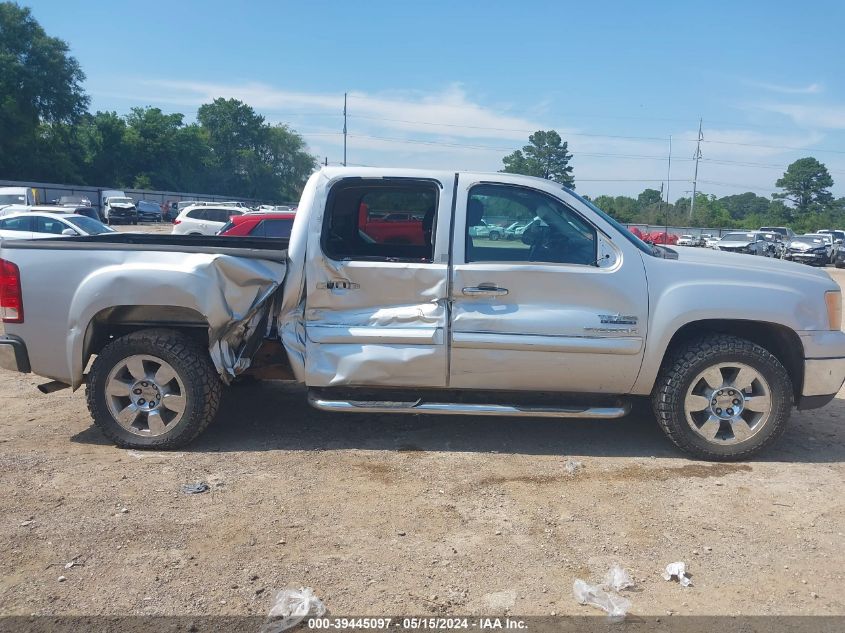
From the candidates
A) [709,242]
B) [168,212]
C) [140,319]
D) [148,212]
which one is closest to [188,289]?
[140,319]

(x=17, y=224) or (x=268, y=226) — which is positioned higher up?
(x=268, y=226)

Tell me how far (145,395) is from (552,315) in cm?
286

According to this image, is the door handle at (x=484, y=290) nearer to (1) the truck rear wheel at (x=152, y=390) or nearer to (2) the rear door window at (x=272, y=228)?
(1) the truck rear wheel at (x=152, y=390)

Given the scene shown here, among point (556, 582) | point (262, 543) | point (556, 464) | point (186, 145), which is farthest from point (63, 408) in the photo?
point (186, 145)

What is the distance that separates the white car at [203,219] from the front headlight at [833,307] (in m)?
21.9

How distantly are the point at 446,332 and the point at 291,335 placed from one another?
108cm

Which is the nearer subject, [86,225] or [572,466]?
[572,466]

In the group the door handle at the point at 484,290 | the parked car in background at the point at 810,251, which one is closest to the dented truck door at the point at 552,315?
the door handle at the point at 484,290

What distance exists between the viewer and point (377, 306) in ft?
15.9

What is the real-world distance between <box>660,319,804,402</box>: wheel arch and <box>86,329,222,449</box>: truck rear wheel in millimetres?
3193

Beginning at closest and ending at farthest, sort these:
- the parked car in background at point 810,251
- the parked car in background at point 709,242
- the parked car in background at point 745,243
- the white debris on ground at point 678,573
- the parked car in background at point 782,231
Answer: the white debris on ground at point 678,573 < the parked car in background at point 745,243 < the parked car in background at point 810,251 < the parked car in background at point 709,242 < the parked car in background at point 782,231

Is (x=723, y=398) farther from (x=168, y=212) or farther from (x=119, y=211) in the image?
(x=168, y=212)

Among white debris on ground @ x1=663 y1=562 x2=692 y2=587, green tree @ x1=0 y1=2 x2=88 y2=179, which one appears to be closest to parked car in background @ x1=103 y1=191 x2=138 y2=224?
green tree @ x1=0 y1=2 x2=88 y2=179

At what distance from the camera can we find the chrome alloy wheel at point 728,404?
479cm
